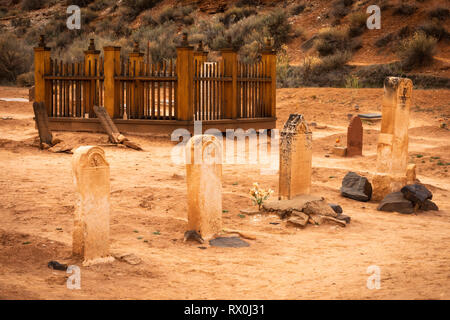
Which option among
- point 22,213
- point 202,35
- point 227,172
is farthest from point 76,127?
point 202,35

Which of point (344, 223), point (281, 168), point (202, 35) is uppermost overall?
point (202, 35)

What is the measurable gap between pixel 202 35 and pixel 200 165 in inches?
1170

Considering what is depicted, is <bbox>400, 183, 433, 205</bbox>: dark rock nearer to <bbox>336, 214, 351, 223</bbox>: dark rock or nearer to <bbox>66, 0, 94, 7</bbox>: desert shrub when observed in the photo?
<bbox>336, 214, 351, 223</bbox>: dark rock

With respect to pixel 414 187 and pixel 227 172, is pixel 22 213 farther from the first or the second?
pixel 414 187

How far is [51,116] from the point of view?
16.7 m

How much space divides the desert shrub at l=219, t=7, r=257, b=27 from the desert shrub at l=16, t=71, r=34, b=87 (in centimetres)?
1519

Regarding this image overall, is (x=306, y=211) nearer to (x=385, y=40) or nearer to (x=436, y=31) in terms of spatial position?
(x=436, y=31)

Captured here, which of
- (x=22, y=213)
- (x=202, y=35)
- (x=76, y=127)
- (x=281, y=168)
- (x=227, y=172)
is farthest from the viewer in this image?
(x=202, y=35)

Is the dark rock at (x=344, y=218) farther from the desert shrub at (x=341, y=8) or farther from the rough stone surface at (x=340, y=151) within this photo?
the desert shrub at (x=341, y=8)

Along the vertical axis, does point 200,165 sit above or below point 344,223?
above

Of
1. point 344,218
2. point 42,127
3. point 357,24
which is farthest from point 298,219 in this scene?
point 357,24

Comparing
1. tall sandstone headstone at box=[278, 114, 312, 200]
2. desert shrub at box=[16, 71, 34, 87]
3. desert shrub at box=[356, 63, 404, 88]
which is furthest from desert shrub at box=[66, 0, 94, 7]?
tall sandstone headstone at box=[278, 114, 312, 200]

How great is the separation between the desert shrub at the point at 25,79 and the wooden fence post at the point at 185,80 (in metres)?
15.6

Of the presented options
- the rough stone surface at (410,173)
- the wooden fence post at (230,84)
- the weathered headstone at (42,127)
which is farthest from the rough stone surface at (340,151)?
the weathered headstone at (42,127)
